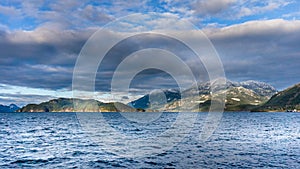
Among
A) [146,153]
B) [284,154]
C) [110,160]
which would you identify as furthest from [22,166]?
[284,154]

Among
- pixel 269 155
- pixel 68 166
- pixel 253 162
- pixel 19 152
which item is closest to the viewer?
pixel 68 166

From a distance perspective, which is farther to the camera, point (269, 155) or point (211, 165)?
point (269, 155)

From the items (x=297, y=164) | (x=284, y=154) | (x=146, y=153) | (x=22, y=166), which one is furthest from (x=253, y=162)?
(x=22, y=166)

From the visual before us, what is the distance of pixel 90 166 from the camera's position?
104 ft

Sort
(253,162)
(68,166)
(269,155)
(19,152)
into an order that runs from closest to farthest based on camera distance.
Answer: (68,166)
(253,162)
(269,155)
(19,152)

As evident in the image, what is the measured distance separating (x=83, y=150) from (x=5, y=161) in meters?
12.2

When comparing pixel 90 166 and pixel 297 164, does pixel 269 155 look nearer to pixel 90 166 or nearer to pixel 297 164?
pixel 297 164

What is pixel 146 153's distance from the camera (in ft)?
131

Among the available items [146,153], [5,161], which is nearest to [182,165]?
[146,153]

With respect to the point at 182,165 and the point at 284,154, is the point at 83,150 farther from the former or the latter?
the point at 284,154

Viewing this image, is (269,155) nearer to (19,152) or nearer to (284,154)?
(284,154)

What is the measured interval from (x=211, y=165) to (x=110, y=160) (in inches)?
543

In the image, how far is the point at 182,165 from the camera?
31469mm

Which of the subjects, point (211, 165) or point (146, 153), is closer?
point (211, 165)
